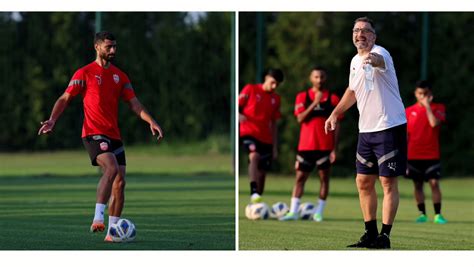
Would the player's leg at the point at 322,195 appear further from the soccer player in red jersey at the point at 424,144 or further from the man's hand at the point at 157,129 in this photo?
the man's hand at the point at 157,129

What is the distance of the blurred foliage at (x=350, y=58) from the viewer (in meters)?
18.0

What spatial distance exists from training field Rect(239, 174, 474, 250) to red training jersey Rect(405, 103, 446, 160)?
2.28 feet

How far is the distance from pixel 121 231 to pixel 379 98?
203 cm

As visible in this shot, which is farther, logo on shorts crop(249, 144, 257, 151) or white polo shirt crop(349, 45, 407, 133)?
logo on shorts crop(249, 144, 257, 151)

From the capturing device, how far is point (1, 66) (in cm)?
1869

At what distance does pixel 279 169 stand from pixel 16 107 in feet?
16.4

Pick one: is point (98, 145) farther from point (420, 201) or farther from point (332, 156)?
point (420, 201)

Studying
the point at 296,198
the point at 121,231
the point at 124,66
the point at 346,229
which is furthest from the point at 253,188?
the point at 124,66

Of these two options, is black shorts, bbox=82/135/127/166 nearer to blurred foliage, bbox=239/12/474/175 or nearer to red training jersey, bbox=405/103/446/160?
red training jersey, bbox=405/103/446/160

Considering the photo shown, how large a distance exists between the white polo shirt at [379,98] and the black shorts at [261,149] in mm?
3938

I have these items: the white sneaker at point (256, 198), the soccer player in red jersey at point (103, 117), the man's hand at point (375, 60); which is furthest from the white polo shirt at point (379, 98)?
the white sneaker at point (256, 198)

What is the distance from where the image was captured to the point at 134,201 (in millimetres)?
11242

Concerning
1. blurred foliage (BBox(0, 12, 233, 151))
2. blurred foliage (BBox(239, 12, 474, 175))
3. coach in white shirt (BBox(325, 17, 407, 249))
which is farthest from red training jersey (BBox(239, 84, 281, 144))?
blurred foliage (BBox(0, 12, 233, 151))

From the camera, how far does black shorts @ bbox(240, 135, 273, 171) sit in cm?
1033
